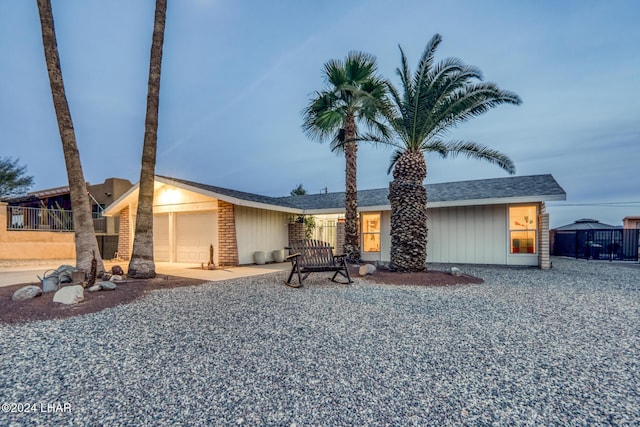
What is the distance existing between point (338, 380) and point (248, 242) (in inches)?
349

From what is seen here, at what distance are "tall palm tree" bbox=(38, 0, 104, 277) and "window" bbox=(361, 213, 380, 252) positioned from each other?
8.51 meters

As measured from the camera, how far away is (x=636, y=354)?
296 cm

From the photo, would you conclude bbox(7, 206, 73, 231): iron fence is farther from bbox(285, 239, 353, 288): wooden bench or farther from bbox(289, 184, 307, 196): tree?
bbox(289, 184, 307, 196): tree

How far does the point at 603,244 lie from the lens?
13.0m

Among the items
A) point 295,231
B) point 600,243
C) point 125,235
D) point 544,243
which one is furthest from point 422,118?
point 125,235

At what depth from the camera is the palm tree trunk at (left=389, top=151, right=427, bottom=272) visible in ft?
25.1

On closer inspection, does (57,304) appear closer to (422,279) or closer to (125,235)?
(422,279)

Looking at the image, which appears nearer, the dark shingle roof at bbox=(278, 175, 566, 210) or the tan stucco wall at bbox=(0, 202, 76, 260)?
the dark shingle roof at bbox=(278, 175, 566, 210)

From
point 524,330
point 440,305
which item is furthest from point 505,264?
point 524,330

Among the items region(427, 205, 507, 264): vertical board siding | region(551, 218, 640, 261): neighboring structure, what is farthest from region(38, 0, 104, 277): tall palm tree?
region(551, 218, 640, 261): neighboring structure

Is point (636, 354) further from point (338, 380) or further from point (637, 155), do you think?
point (637, 155)

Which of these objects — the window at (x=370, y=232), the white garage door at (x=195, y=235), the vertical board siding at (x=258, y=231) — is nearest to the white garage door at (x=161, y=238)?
the white garage door at (x=195, y=235)

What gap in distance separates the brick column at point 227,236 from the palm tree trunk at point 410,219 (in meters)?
5.19

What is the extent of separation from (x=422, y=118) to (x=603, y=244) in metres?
11.4
